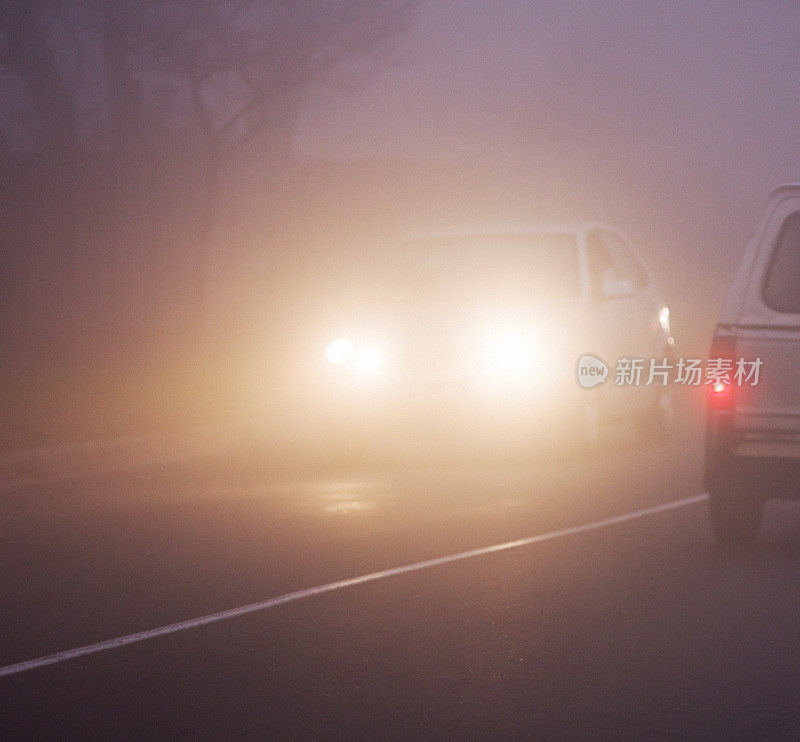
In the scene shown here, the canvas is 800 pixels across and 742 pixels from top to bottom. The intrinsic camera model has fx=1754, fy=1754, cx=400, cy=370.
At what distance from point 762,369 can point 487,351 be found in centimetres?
619

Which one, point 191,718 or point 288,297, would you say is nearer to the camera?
point 191,718

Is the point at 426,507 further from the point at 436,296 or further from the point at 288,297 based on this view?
the point at 288,297

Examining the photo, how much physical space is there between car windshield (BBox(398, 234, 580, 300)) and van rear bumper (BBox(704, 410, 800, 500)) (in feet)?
22.1

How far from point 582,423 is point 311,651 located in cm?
865

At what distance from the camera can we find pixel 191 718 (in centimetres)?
599

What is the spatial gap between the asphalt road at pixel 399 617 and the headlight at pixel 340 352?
235 centimetres

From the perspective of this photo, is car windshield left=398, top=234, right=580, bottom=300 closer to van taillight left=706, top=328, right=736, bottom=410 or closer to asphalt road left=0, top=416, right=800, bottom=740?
asphalt road left=0, top=416, right=800, bottom=740

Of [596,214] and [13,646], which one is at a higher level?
[596,214]

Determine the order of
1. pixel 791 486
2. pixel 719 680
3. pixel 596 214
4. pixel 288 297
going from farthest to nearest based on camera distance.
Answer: pixel 596 214, pixel 288 297, pixel 791 486, pixel 719 680

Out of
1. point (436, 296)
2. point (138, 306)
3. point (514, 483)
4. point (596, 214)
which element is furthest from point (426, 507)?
point (596, 214)

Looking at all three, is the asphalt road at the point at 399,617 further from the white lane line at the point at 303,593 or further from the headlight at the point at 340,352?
the headlight at the point at 340,352

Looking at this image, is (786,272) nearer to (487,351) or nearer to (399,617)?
(399,617)

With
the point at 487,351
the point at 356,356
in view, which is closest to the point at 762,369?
the point at 487,351

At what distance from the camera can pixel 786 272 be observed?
9.29 metres
